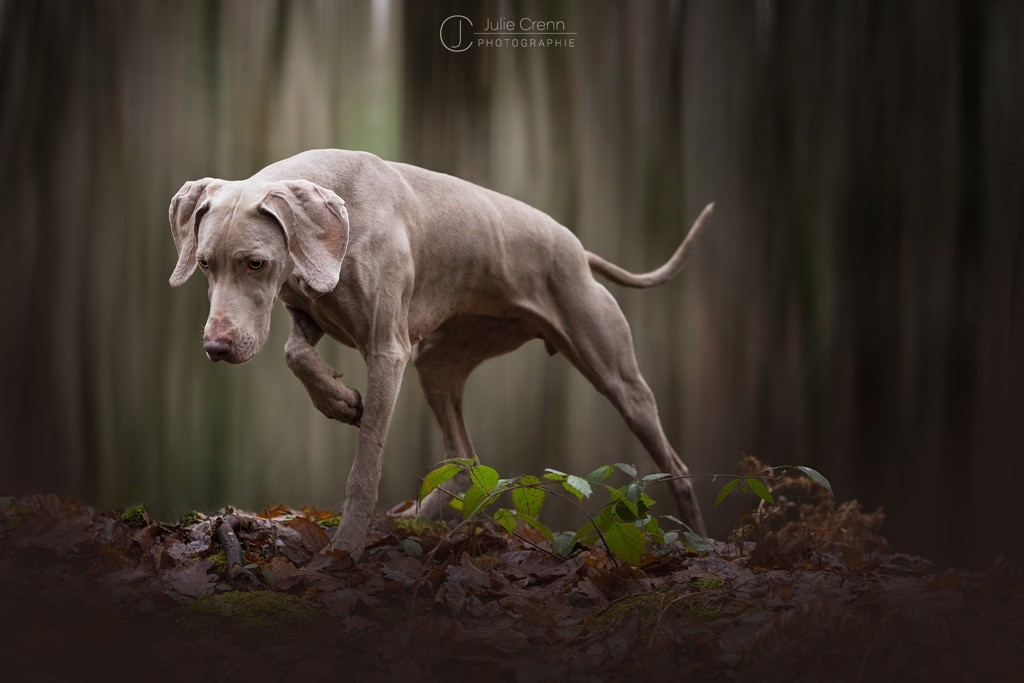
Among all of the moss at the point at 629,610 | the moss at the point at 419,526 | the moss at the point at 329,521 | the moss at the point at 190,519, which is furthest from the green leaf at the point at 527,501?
the moss at the point at 190,519

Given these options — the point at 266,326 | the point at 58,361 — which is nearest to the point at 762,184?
the point at 266,326

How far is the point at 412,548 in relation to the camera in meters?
3.34

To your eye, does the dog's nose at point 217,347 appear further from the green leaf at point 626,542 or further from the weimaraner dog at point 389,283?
the green leaf at point 626,542

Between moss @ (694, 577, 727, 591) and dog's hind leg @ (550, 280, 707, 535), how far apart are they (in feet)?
4.98

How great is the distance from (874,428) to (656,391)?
1592mm

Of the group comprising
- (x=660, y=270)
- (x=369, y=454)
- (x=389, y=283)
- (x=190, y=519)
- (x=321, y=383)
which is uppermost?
(x=389, y=283)

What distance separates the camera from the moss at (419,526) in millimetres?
4020

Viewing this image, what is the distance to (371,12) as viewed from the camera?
4422 mm

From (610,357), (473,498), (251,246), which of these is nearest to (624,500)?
(473,498)

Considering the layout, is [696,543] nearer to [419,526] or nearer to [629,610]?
[629,610]

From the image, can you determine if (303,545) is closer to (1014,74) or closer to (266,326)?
(266,326)

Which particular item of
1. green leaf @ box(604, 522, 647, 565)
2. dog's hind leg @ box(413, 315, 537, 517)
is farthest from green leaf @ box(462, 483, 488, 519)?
dog's hind leg @ box(413, 315, 537, 517)

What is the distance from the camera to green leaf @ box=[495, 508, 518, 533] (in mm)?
3146

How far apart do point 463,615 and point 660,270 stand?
2991 mm
